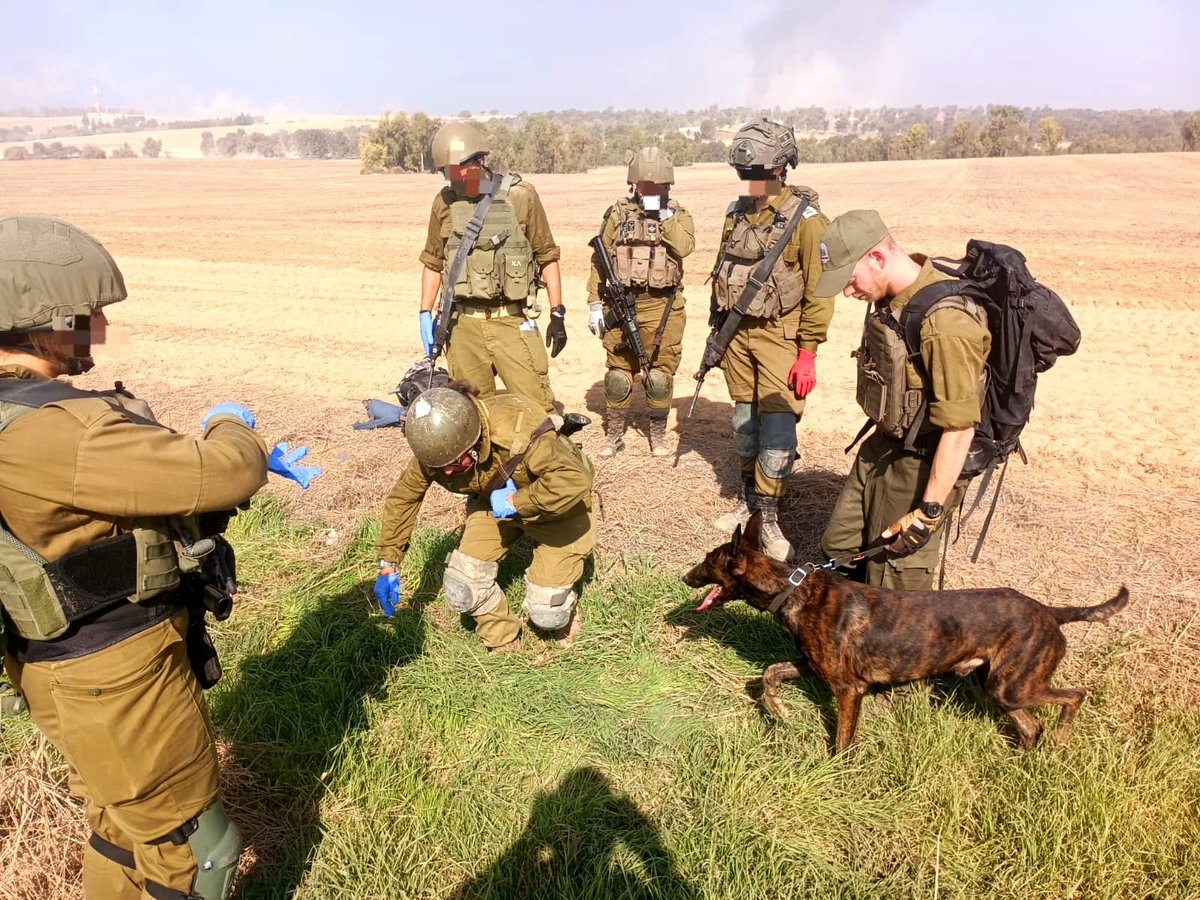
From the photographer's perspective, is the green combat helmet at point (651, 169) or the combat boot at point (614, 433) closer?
the green combat helmet at point (651, 169)

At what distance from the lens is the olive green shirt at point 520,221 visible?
5406mm

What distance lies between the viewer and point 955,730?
11.0 ft

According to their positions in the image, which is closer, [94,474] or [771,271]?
[94,474]

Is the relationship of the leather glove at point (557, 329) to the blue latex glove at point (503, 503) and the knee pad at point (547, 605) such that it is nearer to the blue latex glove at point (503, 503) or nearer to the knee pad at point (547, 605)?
the knee pad at point (547, 605)

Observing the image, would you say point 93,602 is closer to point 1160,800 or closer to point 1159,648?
point 1160,800

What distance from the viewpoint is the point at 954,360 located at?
3006 millimetres

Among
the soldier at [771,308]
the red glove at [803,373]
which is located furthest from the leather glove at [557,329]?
the red glove at [803,373]

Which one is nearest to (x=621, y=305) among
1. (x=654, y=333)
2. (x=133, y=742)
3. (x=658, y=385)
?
(x=654, y=333)

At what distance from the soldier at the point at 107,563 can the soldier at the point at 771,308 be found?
3440 millimetres

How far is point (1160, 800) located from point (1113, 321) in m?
8.64

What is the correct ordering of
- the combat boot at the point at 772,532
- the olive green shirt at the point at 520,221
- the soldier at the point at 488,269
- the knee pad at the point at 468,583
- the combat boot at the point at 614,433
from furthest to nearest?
1. the combat boot at the point at 614,433
2. the olive green shirt at the point at 520,221
3. the soldier at the point at 488,269
4. the combat boot at the point at 772,532
5. the knee pad at the point at 468,583

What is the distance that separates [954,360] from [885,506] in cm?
89

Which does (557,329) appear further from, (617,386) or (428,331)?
(428,331)

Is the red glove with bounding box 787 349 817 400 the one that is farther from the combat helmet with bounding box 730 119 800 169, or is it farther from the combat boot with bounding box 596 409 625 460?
the combat boot with bounding box 596 409 625 460
